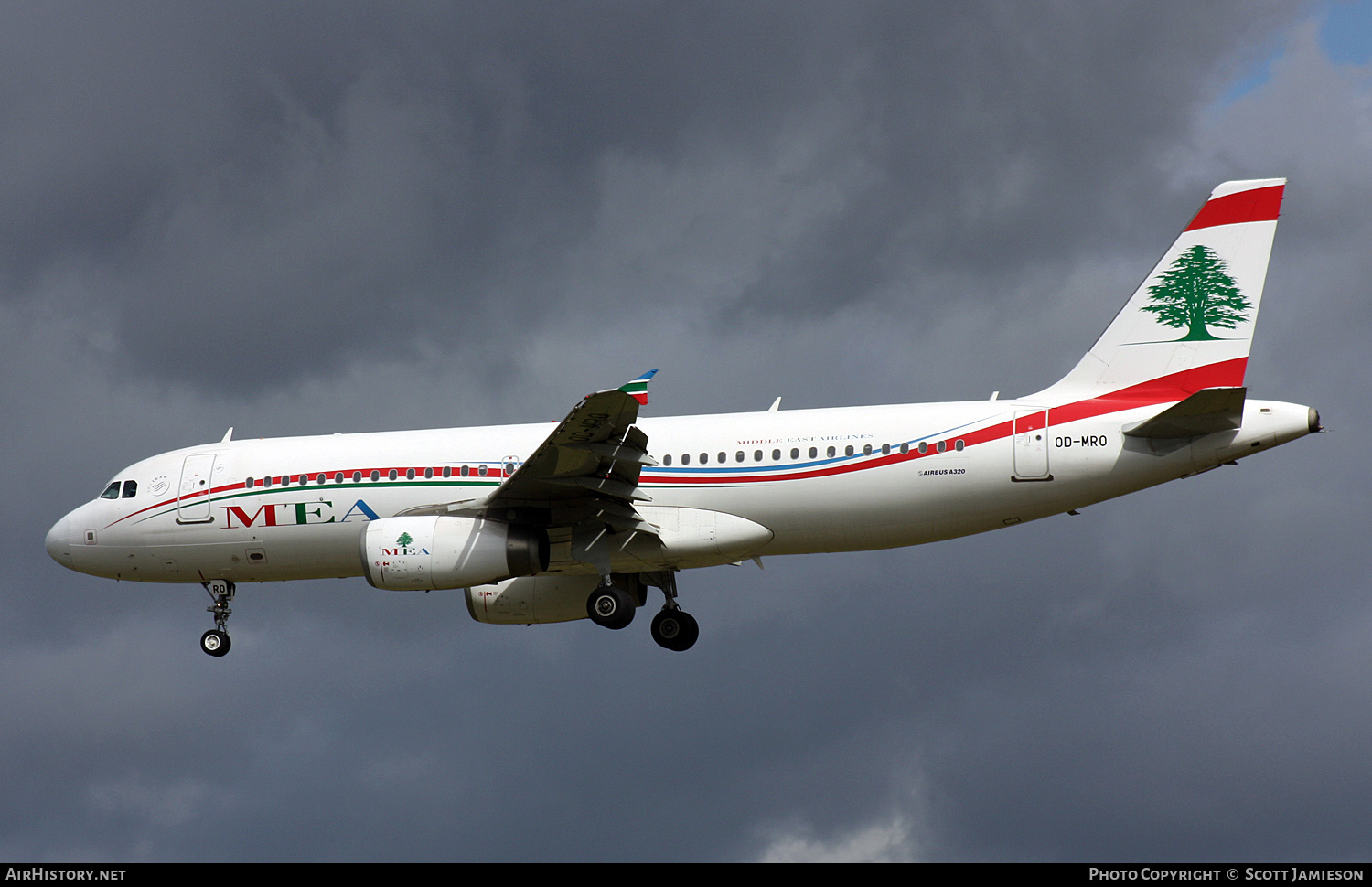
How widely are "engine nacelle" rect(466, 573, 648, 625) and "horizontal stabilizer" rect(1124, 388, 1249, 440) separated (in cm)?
1131

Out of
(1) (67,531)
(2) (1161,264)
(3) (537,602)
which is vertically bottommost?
(3) (537,602)

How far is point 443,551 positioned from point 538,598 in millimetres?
5217

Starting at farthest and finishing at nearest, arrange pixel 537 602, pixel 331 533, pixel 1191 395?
pixel 537 602
pixel 331 533
pixel 1191 395

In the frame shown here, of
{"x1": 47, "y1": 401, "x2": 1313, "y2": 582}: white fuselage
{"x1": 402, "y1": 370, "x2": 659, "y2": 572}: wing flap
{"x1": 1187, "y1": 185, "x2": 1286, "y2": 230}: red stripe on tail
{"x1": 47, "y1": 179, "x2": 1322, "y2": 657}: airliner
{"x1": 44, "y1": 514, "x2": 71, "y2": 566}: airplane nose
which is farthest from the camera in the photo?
{"x1": 44, "y1": 514, "x2": 71, "y2": 566}: airplane nose

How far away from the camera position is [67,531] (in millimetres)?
31984

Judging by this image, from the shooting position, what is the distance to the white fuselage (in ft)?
89.1

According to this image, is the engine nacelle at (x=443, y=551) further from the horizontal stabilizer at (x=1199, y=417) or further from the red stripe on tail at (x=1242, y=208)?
the red stripe on tail at (x=1242, y=208)

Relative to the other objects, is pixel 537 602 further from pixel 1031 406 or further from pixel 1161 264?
pixel 1161 264

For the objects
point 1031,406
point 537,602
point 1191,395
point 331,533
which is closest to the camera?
point 1191,395

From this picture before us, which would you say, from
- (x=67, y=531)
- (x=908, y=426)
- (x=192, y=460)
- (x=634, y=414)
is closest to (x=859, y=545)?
(x=908, y=426)

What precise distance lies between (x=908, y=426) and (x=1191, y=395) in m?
5.00

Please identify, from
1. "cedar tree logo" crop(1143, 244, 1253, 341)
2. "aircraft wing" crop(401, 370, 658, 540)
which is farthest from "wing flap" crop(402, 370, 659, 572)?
"cedar tree logo" crop(1143, 244, 1253, 341)

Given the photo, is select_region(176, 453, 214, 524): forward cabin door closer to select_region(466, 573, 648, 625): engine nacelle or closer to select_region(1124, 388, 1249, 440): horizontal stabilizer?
select_region(466, 573, 648, 625): engine nacelle

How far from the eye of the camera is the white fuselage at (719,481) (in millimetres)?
27172
